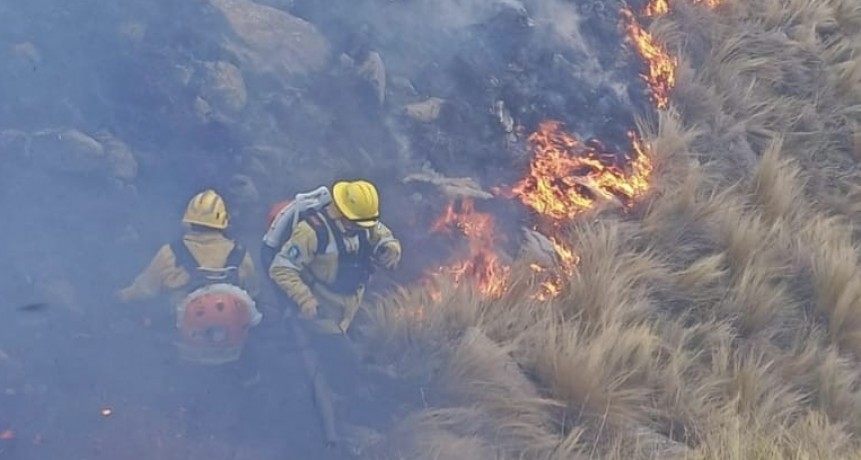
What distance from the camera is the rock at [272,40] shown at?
8000 mm

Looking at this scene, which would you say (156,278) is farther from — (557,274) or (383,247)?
(557,274)

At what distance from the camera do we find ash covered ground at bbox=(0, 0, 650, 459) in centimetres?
606

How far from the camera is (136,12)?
792 centimetres

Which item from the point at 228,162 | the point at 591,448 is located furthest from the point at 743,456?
the point at 228,162

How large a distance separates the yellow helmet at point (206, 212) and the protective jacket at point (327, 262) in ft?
1.13

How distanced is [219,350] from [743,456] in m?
2.53

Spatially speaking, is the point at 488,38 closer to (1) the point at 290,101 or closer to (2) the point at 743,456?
(1) the point at 290,101

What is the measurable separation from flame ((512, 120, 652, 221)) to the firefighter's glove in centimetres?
208

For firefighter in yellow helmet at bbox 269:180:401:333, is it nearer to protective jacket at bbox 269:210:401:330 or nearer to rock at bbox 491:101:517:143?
protective jacket at bbox 269:210:401:330

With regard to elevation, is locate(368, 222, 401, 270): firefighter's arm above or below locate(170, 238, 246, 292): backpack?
above

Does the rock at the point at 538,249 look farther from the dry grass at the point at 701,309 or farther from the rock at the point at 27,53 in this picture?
the rock at the point at 27,53

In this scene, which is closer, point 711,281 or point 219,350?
point 219,350

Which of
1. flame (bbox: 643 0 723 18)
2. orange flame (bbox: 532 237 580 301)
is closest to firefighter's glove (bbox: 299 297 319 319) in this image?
orange flame (bbox: 532 237 580 301)

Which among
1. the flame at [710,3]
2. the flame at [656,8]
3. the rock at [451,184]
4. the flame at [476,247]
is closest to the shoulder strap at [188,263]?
the flame at [476,247]
